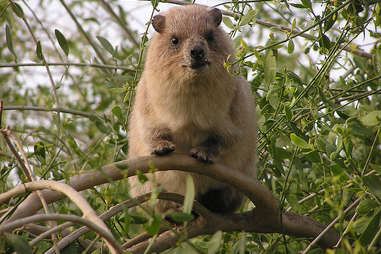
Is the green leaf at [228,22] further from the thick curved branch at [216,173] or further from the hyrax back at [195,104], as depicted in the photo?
the thick curved branch at [216,173]

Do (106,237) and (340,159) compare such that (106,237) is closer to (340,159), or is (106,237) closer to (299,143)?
(299,143)

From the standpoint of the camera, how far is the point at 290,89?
5180 mm

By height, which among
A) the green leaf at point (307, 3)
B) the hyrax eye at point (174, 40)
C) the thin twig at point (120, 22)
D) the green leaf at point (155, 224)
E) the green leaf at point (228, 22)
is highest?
the thin twig at point (120, 22)

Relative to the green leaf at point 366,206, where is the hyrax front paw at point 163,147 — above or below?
above

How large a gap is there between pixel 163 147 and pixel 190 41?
1.10 metres

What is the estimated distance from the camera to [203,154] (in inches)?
201

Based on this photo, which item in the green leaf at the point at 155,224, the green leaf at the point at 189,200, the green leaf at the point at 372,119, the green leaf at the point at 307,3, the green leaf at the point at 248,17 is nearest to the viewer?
the green leaf at the point at 155,224

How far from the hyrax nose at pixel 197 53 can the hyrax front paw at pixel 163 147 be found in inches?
34.1

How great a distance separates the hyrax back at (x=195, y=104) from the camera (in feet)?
17.9

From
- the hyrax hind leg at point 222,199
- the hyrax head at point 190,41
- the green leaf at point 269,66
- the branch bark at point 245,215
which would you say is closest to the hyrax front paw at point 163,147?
the branch bark at point 245,215

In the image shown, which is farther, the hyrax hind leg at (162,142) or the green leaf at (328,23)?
the hyrax hind leg at (162,142)

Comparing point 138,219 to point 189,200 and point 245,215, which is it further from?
point 245,215

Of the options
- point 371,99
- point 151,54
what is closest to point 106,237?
point 151,54

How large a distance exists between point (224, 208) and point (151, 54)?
1818 millimetres
